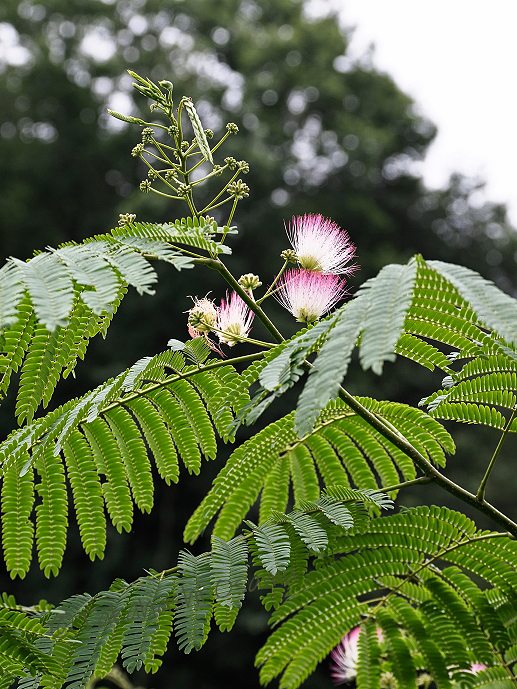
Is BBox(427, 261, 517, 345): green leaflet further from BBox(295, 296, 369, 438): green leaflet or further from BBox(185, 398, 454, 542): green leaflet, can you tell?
BBox(185, 398, 454, 542): green leaflet

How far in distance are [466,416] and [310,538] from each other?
386 mm

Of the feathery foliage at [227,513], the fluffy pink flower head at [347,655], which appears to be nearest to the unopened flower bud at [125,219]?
the feathery foliage at [227,513]

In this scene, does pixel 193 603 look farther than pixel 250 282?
No

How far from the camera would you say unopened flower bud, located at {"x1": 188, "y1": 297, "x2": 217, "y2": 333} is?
1265 mm

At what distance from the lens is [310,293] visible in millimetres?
1266

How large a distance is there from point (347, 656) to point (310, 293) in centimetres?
89

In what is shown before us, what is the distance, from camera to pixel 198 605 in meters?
1.10

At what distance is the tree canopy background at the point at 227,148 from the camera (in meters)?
13.1

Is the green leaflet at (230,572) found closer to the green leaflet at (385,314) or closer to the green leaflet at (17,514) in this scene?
the green leaflet at (17,514)

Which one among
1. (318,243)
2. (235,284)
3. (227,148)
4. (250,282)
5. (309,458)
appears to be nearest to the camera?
(235,284)

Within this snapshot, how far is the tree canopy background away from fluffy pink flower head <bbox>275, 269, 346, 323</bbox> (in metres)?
11.2

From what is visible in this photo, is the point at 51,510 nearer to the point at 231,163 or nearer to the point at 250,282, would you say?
the point at 250,282

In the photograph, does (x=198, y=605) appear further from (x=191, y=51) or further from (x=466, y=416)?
(x=191, y=51)

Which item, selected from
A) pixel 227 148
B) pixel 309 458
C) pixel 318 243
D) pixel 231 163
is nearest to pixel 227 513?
pixel 309 458
